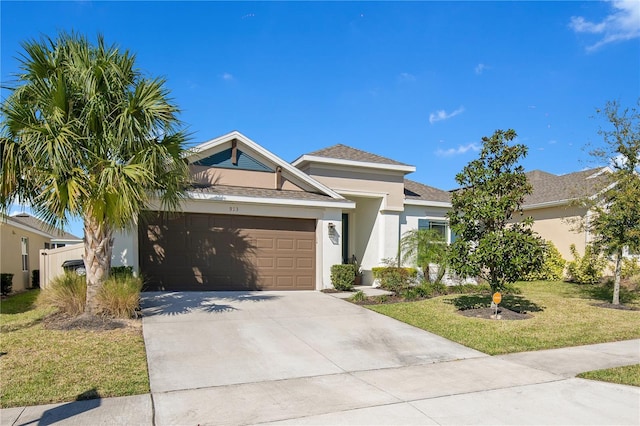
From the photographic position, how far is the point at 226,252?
13414mm

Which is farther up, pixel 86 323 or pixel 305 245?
pixel 305 245

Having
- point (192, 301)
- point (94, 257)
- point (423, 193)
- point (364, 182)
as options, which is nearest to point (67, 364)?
point (94, 257)

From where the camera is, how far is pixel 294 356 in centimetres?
702

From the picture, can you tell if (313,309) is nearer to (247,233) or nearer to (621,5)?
(247,233)

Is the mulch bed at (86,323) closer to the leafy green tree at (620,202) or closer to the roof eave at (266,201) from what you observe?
the roof eave at (266,201)

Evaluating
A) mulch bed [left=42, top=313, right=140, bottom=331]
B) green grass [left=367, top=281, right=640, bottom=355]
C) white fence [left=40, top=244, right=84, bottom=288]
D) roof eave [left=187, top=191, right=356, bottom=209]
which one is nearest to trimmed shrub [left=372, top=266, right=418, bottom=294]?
green grass [left=367, top=281, right=640, bottom=355]

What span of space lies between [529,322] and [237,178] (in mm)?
9939

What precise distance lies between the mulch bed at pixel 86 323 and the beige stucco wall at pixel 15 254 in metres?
9.92

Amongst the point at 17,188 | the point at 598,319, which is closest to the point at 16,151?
the point at 17,188

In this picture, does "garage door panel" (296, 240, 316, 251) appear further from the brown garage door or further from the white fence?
the white fence

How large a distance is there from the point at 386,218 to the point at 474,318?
23.5 feet

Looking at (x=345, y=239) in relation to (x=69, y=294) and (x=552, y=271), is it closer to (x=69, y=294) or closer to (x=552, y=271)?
(x=552, y=271)

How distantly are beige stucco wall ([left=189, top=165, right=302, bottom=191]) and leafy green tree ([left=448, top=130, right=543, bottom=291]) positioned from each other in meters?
6.60

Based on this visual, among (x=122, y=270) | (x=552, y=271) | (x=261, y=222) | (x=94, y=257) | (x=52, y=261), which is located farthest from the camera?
(x=552, y=271)
